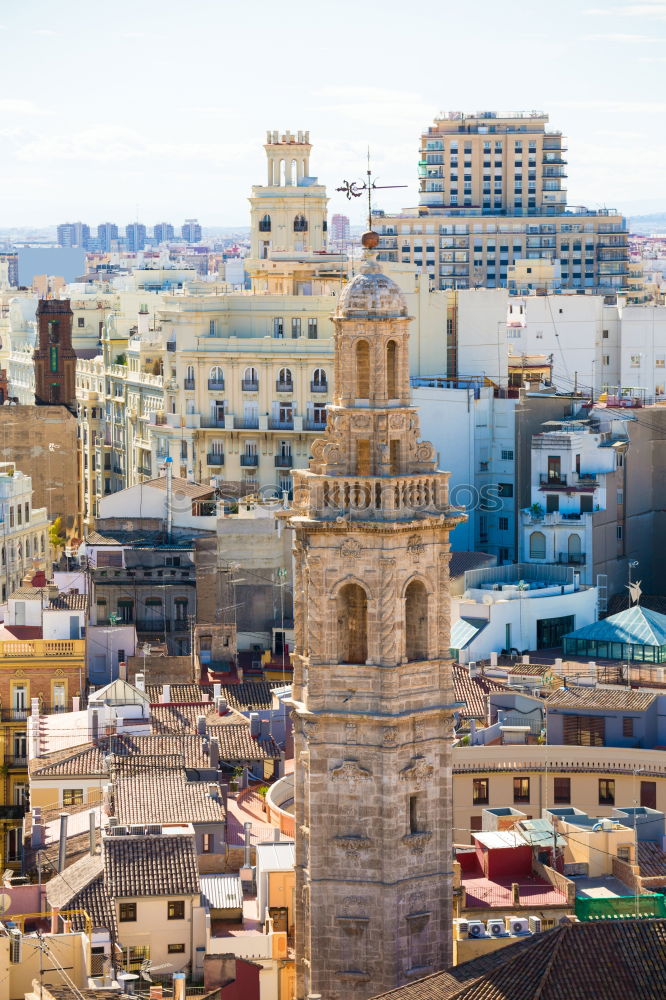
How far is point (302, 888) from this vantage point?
173ft

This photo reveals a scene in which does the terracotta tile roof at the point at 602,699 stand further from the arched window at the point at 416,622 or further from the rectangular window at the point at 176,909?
the arched window at the point at 416,622

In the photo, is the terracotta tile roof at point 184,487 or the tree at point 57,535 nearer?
the terracotta tile roof at point 184,487

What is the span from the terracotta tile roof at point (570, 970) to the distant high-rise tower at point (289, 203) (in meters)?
86.1

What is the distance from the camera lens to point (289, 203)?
134 metres

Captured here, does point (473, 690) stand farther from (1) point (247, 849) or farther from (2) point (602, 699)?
(1) point (247, 849)

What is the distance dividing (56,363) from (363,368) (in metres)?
95.2

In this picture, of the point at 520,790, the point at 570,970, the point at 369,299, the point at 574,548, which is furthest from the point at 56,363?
the point at 570,970

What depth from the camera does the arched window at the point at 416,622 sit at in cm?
5250

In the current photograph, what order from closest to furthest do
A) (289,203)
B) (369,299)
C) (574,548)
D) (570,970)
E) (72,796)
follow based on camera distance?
(570,970) → (369,299) → (72,796) → (574,548) → (289,203)

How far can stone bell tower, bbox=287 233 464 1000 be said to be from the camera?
169 feet

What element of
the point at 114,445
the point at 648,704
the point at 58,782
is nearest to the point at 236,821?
the point at 58,782

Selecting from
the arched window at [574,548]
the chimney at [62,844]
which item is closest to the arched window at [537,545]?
the arched window at [574,548]

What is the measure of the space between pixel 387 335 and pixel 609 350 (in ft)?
287

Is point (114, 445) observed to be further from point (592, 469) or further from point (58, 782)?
point (58, 782)
